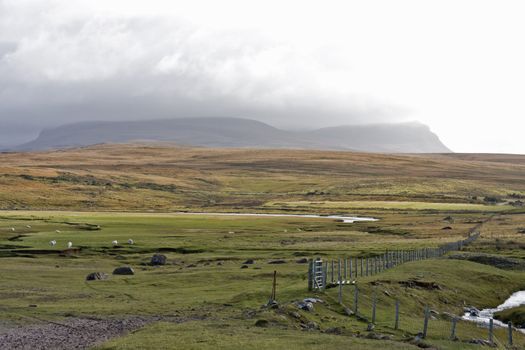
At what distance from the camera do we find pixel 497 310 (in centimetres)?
4834

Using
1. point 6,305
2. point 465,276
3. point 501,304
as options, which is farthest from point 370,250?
point 6,305

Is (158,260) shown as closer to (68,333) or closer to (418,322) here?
(418,322)

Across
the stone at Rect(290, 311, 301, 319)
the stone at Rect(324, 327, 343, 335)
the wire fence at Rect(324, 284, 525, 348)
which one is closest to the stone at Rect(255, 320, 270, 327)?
the stone at Rect(290, 311, 301, 319)

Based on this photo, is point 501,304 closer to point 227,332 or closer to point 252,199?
point 227,332

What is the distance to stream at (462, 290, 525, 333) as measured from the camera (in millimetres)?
42625

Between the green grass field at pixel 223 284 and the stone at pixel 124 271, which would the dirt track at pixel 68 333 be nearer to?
the green grass field at pixel 223 284

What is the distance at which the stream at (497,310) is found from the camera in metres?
42.6

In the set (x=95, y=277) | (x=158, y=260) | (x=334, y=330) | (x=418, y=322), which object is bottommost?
(x=158, y=260)

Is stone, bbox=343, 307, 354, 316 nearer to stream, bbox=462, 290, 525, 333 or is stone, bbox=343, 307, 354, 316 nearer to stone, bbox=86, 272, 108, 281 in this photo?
stream, bbox=462, 290, 525, 333

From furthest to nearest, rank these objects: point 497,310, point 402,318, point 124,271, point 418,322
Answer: point 124,271 < point 497,310 < point 402,318 < point 418,322

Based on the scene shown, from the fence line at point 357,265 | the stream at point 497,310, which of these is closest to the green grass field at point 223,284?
the stream at point 497,310

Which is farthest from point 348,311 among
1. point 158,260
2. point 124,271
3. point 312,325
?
point 158,260

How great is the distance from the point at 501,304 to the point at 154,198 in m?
150

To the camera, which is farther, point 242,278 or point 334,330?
point 242,278
